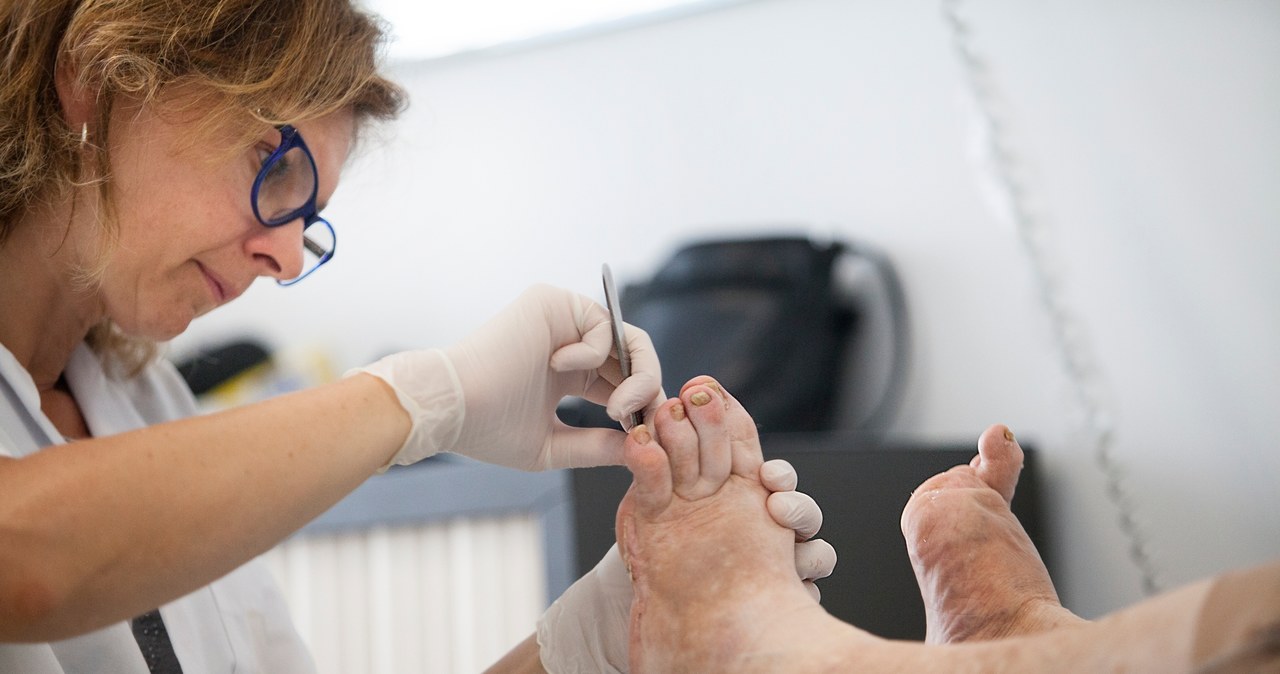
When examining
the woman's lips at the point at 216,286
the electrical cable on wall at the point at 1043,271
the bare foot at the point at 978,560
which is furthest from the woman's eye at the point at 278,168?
the electrical cable on wall at the point at 1043,271

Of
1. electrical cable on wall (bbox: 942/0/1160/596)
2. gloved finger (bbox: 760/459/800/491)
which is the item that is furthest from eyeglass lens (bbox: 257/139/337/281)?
electrical cable on wall (bbox: 942/0/1160/596)

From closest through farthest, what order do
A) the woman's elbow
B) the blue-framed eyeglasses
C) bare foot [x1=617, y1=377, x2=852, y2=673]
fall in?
1. the woman's elbow
2. bare foot [x1=617, y1=377, x2=852, y2=673]
3. the blue-framed eyeglasses

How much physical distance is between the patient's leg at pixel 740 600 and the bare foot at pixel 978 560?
172mm

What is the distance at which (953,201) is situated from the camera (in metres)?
1.93

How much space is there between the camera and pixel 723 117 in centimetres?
215

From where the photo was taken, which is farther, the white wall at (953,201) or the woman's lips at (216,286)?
the white wall at (953,201)

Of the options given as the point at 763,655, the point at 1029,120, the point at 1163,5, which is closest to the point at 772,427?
the point at 1029,120

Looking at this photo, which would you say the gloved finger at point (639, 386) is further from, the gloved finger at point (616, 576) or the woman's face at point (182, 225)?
the woman's face at point (182, 225)

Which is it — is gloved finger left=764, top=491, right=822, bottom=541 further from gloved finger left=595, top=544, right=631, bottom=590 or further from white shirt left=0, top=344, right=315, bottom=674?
white shirt left=0, top=344, right=315, bottom=674

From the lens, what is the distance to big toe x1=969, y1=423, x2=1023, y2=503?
104 centimetres

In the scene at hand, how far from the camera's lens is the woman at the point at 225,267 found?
2.74ft

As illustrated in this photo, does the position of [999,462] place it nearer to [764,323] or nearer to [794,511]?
[794,511]

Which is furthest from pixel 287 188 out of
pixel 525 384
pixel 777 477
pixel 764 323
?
pixel 764 323

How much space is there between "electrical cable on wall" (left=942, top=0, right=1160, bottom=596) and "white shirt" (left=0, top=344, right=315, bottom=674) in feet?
3.76
